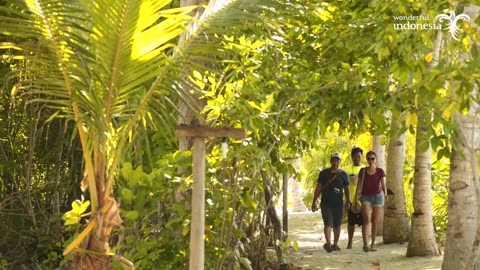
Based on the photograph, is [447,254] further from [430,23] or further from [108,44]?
[108,44]

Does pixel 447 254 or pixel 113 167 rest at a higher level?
pixel 113 167

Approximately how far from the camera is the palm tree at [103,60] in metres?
5.13

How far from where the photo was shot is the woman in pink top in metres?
11.8

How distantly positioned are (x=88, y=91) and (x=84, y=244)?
1.01 metres

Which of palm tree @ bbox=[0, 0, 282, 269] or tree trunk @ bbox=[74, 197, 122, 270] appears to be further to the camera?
tree trunk @ bbox=[74, 197, 122, 270]

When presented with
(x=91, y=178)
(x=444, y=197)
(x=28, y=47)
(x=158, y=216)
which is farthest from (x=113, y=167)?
(x=444, y=197)

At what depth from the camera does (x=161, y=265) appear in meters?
6.50

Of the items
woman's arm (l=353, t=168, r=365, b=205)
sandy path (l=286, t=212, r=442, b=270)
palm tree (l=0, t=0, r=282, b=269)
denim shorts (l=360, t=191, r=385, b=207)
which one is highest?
palm tree (l=0, t=0, r=282, b=269)

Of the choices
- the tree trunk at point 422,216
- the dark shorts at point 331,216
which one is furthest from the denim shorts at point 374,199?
the tree trunk at point 422,216

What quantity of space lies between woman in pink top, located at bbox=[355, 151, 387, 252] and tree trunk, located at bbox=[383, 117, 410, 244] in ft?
2.54

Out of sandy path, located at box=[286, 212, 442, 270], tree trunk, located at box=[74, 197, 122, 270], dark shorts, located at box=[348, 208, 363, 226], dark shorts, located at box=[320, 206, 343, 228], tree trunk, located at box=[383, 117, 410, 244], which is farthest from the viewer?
tree trunk, located at box=[383, 117, 410, 244]

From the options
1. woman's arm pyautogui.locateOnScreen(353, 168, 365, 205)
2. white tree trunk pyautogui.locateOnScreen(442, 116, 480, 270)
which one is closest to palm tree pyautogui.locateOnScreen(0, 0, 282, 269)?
white tree trunk pyautogui.locateOnScreen(442, 116, 480, 270)

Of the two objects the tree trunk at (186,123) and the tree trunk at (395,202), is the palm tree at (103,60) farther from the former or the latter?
the tree trunk at (395,202)

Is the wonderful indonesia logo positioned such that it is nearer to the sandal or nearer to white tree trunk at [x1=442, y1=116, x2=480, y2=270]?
white tree trunk at [x1=442, y1=116, x2=480, y2=270]
